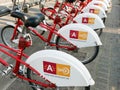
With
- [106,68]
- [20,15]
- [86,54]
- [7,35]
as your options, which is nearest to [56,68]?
[20,15]

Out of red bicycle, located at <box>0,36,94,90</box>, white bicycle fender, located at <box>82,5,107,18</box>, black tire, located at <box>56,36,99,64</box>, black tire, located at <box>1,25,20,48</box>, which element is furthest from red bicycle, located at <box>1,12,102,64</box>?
white bicycle fender, located at <box>82,5,107,18</box>

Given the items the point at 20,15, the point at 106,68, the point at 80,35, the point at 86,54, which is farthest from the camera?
the point at 86,54

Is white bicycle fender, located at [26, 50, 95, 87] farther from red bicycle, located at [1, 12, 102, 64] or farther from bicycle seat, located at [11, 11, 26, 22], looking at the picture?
red bicycle, located at [1, 12, 102, 64]

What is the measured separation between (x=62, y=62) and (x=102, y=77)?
5.60ft

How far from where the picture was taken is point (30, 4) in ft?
34.2

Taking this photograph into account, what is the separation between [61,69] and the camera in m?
3.13

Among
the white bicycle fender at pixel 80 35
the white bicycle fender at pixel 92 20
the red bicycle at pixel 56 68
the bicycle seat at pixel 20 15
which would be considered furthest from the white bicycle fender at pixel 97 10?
the red bicycle at pixel 56 68

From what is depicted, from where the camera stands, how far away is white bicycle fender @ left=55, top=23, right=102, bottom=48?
15.4 ft

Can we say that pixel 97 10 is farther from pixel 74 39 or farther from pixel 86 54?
pixel 74 39

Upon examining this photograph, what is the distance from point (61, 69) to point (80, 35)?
177 cm

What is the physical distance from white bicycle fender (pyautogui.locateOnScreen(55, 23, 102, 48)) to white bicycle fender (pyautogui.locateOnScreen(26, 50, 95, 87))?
63.9 inches

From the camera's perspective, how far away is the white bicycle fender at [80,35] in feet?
15.4

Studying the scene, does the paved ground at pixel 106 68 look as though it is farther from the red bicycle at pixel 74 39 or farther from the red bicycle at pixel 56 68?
→ the red bicycle at pixel 56 68

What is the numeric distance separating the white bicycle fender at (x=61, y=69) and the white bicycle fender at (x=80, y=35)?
1.62 meters
